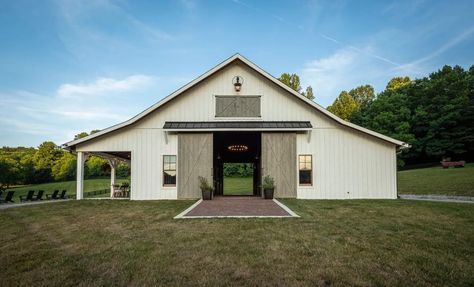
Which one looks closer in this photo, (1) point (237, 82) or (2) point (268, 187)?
(2) point (268, 187)

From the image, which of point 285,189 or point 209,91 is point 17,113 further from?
point 285,189

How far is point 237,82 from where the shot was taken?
13.8m

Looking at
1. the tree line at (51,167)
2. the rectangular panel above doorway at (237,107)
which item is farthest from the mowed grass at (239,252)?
the tree line at (51,167)

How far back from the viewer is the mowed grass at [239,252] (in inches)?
148

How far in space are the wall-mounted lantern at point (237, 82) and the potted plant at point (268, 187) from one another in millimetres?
4560

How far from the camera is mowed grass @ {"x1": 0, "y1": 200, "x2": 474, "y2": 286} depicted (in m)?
3.75

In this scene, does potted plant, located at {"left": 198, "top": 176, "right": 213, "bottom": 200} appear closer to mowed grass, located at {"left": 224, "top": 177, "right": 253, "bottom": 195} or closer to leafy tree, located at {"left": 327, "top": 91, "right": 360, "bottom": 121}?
mowed grass, located at {"left": 224, "top": 177, "right": 253, "bottom": 195}

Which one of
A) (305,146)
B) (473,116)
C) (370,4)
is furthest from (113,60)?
(473,116)

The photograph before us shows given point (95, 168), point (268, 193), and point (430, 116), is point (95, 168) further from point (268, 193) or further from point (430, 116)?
point (430, 116)

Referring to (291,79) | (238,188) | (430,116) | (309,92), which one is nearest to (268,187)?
(238,188)

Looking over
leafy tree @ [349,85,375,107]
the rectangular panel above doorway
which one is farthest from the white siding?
leafy tree @ [349,85,375,107]

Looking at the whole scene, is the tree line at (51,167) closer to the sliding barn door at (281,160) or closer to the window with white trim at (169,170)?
the window with white trim at (169,170)

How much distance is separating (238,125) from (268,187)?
3.25m

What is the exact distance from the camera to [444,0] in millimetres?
14695
